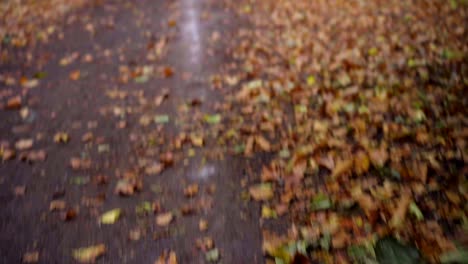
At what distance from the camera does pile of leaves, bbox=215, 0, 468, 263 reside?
2762 mm

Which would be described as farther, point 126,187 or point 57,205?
point 126,187

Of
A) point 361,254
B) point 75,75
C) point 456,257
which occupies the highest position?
point 456,257

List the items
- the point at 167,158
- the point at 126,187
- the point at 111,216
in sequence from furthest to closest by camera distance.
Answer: the point at 167,158 → the point at 126,187 → the point at 111,216

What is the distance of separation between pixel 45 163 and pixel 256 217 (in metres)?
2.31

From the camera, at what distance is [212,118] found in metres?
4.34

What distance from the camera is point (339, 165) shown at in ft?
11.1

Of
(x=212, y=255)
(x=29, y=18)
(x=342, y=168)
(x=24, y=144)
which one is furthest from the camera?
(x=29, y=18)

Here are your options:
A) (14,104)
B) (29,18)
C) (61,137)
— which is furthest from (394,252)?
(29,18)

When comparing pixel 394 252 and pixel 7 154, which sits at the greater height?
pixel 394 252

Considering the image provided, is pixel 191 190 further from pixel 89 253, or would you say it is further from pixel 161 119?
Result: pixel 161 119

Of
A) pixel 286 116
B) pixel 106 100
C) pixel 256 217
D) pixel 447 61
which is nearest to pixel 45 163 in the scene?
pixel 106 100

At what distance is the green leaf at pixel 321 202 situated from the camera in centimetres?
304

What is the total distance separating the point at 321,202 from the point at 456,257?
101 cm

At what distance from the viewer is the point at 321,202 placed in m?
3.08
